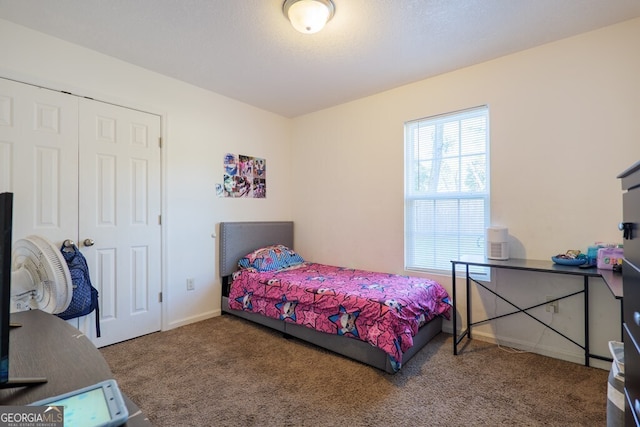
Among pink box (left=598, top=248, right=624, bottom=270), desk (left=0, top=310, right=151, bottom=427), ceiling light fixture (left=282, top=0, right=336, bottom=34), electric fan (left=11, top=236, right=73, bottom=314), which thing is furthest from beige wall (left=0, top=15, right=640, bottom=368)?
desk (left=0, top=310, right=151, bottom=427)

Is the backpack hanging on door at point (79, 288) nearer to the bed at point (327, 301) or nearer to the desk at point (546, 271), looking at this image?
the bed at point (327, 301)

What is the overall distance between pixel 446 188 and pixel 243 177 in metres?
2.34

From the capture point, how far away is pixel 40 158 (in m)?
2.35

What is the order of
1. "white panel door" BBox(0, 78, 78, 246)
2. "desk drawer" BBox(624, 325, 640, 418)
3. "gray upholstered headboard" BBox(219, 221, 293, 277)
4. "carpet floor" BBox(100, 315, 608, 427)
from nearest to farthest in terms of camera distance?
"desk drawer" BBox(624, 325, 640, 418)
"carpet floor" BBox(100, 315, 608, 427)
"white panel door" BBox(0, 78, 78, 246)
"gray upholstered headboard" BBox(219, 221, 293, 277)

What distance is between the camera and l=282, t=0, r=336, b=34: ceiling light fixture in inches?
77.2

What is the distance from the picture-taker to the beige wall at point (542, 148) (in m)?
2.25

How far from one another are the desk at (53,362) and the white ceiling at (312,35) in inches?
79.8

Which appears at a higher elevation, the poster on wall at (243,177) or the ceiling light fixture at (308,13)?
the ceiling light fixture at (308,13)

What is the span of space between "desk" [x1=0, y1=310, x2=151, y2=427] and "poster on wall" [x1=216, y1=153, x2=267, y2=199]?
7.98 feet

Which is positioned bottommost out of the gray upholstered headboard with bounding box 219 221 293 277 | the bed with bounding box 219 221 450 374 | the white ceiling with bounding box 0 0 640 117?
the bed with bounding box 219 221 450 374

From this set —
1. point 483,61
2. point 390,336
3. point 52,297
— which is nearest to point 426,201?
point 483,61

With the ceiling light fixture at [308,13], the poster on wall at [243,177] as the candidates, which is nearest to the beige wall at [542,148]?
the poster on wall at [243,177]

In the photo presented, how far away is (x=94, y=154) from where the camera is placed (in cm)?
262

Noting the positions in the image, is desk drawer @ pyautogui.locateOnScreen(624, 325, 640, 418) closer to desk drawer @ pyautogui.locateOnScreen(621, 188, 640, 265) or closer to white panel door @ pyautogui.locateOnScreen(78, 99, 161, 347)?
desk drawer @ pyautogui.locateOnScreen(621, 188, 640, 265)
